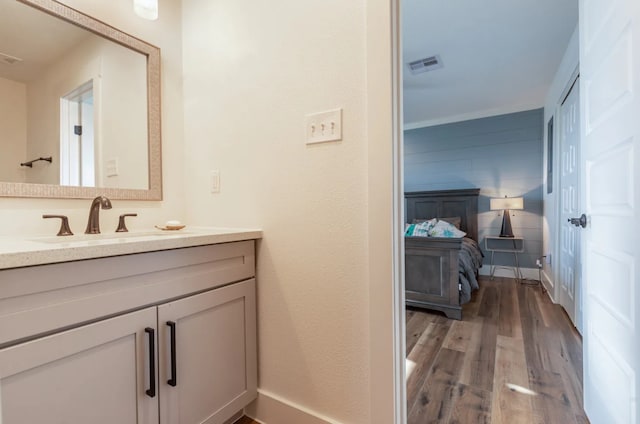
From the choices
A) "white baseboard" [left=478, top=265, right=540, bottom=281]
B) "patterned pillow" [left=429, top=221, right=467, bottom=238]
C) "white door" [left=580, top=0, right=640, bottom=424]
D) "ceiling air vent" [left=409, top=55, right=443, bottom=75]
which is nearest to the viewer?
"white door" [left=580, top=0, right=640, bottom=424]

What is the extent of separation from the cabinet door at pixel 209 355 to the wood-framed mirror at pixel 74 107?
77 centimetres

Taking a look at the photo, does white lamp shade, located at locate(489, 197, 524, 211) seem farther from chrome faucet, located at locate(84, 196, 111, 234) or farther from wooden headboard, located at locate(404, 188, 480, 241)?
chrome faucet, located at locate(84, 196, 111, 234)

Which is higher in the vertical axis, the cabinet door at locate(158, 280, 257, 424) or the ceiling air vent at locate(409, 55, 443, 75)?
the ceiling air vent at locate(409, 55, 443, 75)

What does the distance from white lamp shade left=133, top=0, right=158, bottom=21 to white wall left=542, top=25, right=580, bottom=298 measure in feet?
10.3

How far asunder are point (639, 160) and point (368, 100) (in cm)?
86

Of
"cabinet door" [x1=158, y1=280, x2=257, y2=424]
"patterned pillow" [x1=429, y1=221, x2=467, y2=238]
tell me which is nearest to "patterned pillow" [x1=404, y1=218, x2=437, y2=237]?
"patterned pillow" [x1=429, y1=221, x2=467, y2=238]

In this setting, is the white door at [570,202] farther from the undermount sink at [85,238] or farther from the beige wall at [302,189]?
the undermount sink at [85,238]

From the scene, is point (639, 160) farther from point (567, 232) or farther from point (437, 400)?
point (567, 232)

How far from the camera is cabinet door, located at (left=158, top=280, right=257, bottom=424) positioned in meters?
1.01

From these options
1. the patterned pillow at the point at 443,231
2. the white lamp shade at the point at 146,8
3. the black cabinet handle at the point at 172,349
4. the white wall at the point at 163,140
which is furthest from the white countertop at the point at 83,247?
the patterned pillow at the point at 443,231

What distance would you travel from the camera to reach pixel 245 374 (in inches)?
51.0

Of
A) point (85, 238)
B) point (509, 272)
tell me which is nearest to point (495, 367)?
point (85, 238)

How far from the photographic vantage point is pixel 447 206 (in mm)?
4621

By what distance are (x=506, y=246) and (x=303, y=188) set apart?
4220mm
